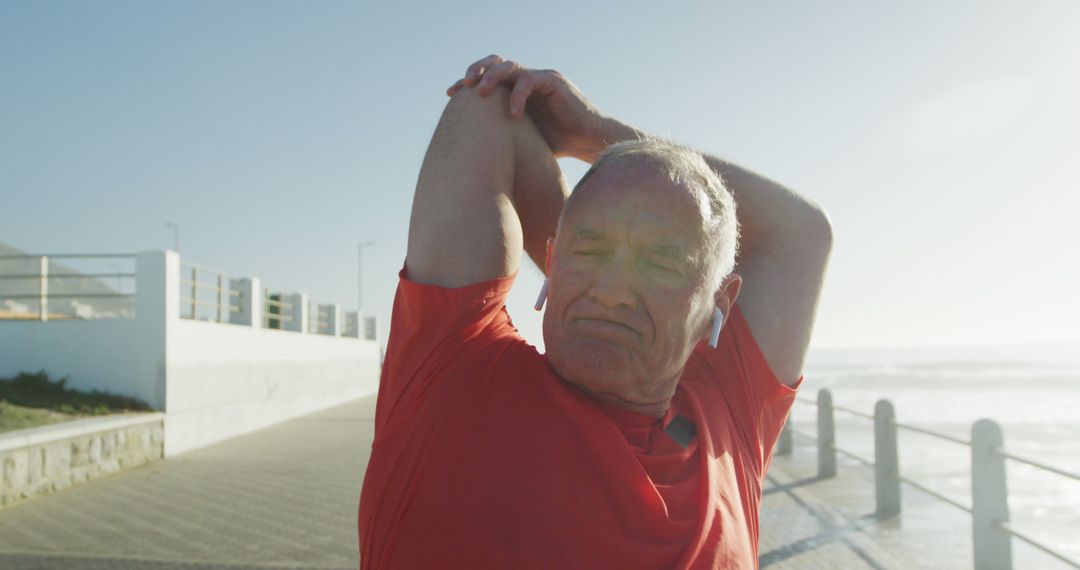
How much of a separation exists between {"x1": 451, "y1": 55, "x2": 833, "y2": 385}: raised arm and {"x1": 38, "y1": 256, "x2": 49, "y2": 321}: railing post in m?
A: 11.7

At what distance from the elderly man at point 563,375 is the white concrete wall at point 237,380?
1025 cm

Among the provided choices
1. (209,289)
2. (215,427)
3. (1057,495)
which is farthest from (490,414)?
(209,289)

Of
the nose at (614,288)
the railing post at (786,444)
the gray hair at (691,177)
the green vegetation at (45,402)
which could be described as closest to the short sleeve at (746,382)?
the gray hair at (691,177)

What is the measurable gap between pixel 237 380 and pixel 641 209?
13.8 meters

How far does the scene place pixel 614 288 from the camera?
4.91ft

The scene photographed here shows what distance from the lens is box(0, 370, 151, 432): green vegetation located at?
8.90 meters

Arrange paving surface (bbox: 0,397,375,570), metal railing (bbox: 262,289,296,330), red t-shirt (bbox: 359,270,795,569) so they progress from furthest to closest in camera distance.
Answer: metal railing (bbox: 262,289,296,330) → paving surface (bbox: 0,397,375,570) → red t-shirt (bbox: 359,270,795,569)

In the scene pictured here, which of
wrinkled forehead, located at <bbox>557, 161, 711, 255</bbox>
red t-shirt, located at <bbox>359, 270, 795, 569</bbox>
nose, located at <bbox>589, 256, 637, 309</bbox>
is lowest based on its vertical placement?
red t-shirt, located at <bbox>359, 270, 795, 569</bbox>

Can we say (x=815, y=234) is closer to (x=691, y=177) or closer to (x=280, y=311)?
(x=691, y=177)

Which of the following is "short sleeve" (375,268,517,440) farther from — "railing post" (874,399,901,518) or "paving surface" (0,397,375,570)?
"railing post" (874,399,901,518)

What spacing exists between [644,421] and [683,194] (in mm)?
456

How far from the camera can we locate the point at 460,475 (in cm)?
136

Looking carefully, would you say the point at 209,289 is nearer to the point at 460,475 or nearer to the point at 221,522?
the point at 221,522

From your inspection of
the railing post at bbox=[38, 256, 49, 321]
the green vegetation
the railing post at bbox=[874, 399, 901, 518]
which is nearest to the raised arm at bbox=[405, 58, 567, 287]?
the railing post at bbox=[874, 399, 901, 518]
